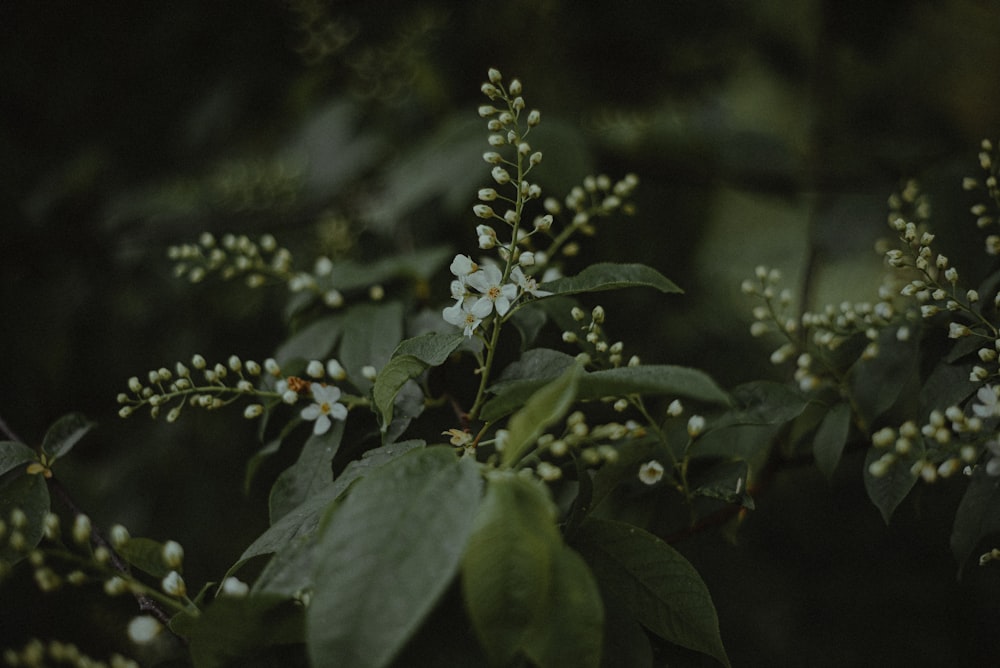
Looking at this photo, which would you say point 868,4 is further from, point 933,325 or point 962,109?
point 933,325

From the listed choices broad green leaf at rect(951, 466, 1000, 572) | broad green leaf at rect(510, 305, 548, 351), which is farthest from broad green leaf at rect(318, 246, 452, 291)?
broad green leaf at rect(951, 466, 1000, 572)

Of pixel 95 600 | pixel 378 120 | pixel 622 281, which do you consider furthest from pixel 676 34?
pixel 95 600

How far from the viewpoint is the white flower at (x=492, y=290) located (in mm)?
917

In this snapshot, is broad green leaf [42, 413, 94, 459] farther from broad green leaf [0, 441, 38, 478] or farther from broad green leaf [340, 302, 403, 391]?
broad green leaf [340, 302, 403, 391]

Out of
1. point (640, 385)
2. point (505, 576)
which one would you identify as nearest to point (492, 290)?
point (640, 385)

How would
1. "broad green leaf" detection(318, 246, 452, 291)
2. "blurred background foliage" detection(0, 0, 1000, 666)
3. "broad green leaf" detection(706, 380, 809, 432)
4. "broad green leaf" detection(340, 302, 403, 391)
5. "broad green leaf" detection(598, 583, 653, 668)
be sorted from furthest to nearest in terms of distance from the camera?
"blurred background foliage" detection(0, 0, 1000, 666), "broad green leaf" detection(318, 246, 452, 291), "broad green leaf" detection(340, 302, 403, 391), "broad green leaf" detection(706, 380, 809, 432), "broad green leaf" detection(598, 583, 653, 668)

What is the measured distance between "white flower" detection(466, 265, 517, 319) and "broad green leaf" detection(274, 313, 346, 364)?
438 millimetres

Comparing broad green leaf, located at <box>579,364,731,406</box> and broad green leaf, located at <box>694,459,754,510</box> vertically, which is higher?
broad green leaf, located at <box>579,364,731,406</box>

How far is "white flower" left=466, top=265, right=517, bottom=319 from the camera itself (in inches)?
36.1

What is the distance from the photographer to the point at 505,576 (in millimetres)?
649

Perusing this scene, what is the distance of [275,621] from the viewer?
767 mm

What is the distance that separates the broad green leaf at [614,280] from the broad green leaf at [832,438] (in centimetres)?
38

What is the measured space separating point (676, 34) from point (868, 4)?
658 millimetres

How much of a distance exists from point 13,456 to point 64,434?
11 centimetres
